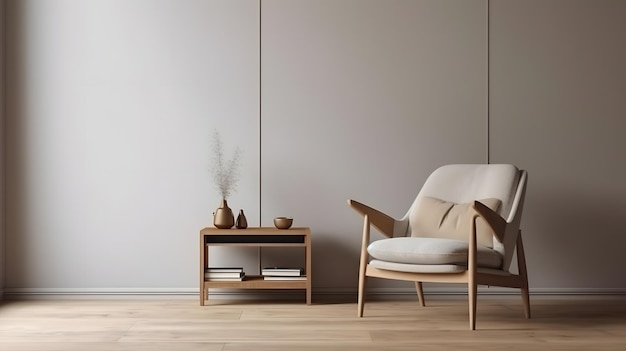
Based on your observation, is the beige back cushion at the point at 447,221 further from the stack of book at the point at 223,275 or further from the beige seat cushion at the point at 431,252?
the stack of book at the point at 223,275

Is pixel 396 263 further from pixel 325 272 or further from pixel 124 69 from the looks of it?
pixel 124 69

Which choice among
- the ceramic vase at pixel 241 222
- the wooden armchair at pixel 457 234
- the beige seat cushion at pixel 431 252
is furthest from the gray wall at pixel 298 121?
the beige seat cushion at pixel 431 252

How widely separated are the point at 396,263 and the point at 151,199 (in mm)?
1838

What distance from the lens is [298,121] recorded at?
16.4 feet

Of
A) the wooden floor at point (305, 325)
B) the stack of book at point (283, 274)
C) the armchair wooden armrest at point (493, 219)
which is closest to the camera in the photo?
the wooden floor at point (305, 325)

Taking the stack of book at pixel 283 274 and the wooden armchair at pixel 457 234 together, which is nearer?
the wooden armchair at pixel 457 234

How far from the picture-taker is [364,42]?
500cm

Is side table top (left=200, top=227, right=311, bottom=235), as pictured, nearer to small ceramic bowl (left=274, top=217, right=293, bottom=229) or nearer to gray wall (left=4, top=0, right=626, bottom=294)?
small ceramic bowl (left=274, top=217, right=293, bottom=229)

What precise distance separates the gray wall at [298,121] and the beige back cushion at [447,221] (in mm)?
525

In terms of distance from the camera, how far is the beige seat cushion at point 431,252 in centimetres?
379

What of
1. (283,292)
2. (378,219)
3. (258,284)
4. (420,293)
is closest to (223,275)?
(258,284)

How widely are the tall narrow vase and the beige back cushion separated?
1.12m

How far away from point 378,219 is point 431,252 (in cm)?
62

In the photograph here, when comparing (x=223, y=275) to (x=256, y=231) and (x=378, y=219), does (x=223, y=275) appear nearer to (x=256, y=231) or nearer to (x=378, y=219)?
(x=256, y=231)
